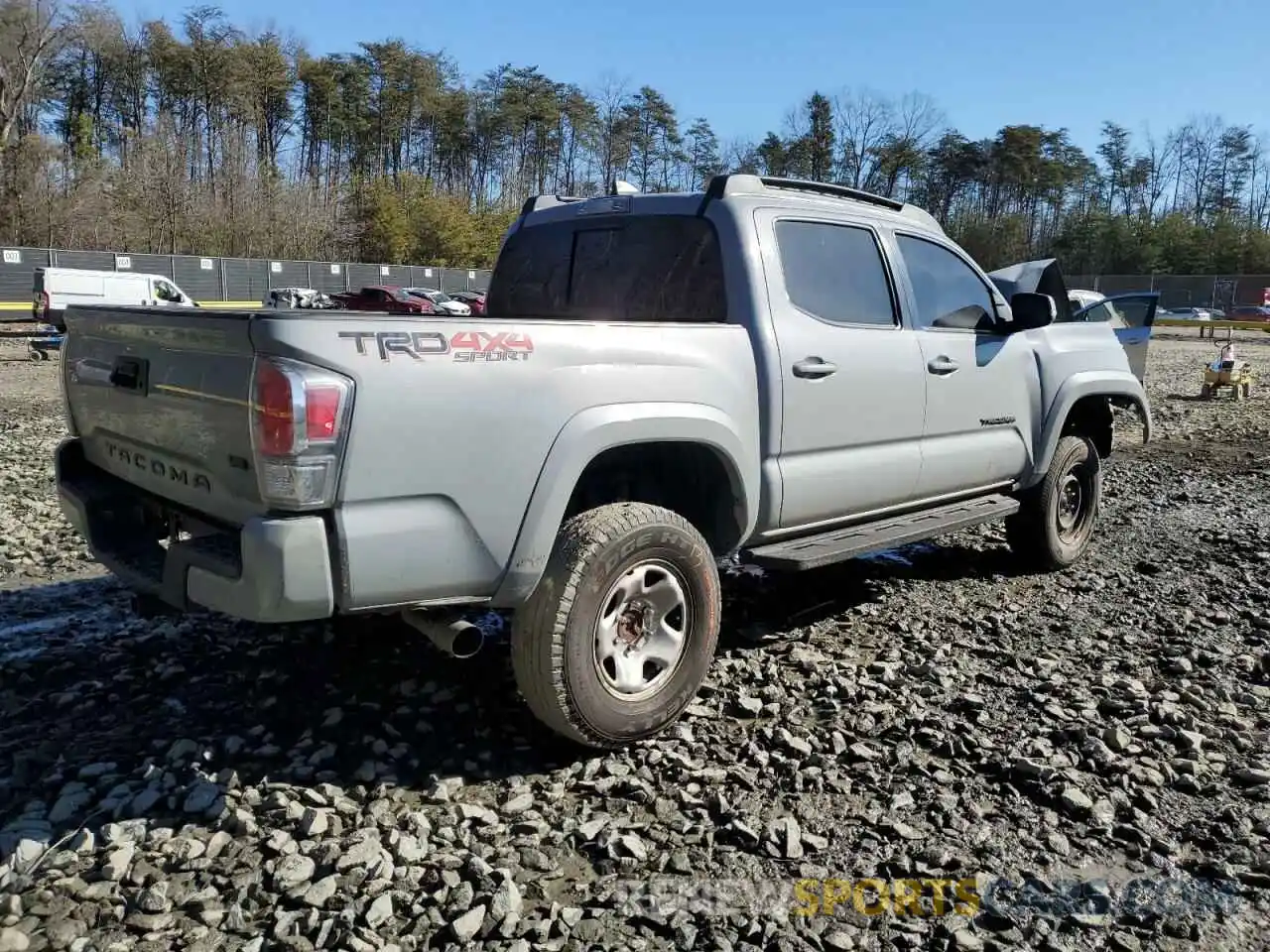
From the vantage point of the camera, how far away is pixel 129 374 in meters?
3.51

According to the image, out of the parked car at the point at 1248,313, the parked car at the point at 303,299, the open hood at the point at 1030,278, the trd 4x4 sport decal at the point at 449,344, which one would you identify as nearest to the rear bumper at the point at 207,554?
the trd 4x4 sport decal at the point at 449,344

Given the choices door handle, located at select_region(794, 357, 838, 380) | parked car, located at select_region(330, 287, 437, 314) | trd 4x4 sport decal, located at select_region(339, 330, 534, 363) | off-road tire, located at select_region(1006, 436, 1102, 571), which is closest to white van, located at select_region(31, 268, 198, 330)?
parked car, located at select_region(330, 287, 437, 314)

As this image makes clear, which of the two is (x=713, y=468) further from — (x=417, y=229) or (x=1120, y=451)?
(x=417, y=229)

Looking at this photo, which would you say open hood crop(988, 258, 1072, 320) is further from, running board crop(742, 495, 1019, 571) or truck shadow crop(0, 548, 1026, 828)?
truck shadow crop(0, 548, 1026, 828)

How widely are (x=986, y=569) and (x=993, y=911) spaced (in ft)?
12.5

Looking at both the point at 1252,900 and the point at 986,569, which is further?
the point at 986,569

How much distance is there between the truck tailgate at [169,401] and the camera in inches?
117

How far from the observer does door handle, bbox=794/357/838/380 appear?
414 cm

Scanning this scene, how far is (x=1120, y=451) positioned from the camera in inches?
448

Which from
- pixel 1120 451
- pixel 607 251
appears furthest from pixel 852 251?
pixel 1120 451

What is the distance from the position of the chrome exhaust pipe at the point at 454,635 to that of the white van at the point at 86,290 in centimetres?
2287

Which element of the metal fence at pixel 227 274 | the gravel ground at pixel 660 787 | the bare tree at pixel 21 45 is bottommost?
the gravel ground at pixel 660 787

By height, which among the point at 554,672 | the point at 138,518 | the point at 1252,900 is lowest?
the point at 1252,900

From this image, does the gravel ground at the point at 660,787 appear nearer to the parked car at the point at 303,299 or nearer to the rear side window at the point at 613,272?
the rear side window at the point at 613,272
